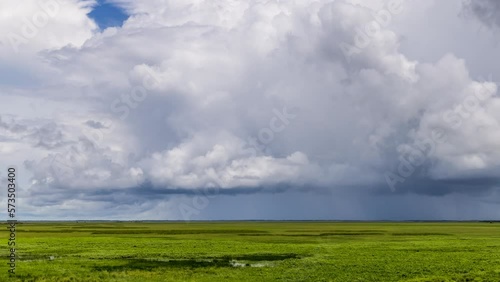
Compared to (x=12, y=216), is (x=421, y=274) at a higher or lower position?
lower

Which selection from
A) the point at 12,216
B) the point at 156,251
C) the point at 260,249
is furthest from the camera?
the point at 260,249

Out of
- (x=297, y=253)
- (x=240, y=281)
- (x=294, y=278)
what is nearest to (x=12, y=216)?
(x=240, y=281)

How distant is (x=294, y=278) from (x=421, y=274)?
11330 mm

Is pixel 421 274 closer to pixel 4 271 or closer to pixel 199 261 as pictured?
pixel 199 261

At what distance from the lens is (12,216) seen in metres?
34.9

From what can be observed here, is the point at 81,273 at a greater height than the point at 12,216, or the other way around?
the point at 12,216

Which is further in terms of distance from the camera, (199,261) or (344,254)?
(344,254)

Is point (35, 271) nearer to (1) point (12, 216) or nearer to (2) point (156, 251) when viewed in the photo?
(1) point (12, 216)

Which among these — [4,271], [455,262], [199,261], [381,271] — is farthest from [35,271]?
[455,262]

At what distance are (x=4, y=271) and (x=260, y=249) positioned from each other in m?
35.2

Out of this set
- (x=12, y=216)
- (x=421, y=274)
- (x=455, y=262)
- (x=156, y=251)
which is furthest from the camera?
(x=156, y=251)

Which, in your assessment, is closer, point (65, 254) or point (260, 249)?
point (65, 254)

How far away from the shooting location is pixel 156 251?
2645 inches

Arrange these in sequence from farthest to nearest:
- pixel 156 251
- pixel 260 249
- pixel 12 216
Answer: pixel 260 249 → pixel 156 251 → pixel 12 216
